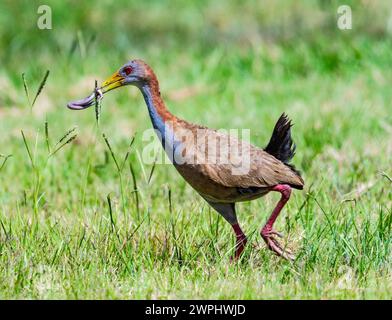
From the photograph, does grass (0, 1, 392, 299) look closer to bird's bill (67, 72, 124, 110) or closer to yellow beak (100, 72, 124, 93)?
bird's bill (67, 72, 124, 110)

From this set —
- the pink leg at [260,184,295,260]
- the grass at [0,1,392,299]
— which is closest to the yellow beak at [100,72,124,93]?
the grass at [0,1,392,299]

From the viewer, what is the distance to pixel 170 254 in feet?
15.7

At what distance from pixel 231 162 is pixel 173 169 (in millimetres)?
2165

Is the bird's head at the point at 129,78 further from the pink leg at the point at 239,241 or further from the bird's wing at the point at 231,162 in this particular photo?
the pink leg at the point at 239,241

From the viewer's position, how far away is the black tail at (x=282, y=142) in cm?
497

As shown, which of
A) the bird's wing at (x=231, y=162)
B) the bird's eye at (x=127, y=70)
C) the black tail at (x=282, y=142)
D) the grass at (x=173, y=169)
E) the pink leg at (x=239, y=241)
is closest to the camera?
the grass at (x=173, y=169)

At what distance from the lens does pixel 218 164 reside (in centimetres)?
463

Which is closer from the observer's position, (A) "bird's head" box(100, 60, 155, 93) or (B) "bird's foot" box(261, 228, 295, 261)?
(B) "bird's foot" box(261, 228, 295, 261)

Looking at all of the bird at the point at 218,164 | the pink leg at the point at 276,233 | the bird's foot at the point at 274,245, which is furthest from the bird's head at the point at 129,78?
the bird's foot at the point at 274,245

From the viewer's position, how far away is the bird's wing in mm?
4613

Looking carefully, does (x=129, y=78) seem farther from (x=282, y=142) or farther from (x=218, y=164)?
(x=282, y=142)

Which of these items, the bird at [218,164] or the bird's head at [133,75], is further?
the bird's head at [133,75]

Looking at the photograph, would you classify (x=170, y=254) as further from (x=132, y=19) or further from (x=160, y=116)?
(x=132, y=19)
